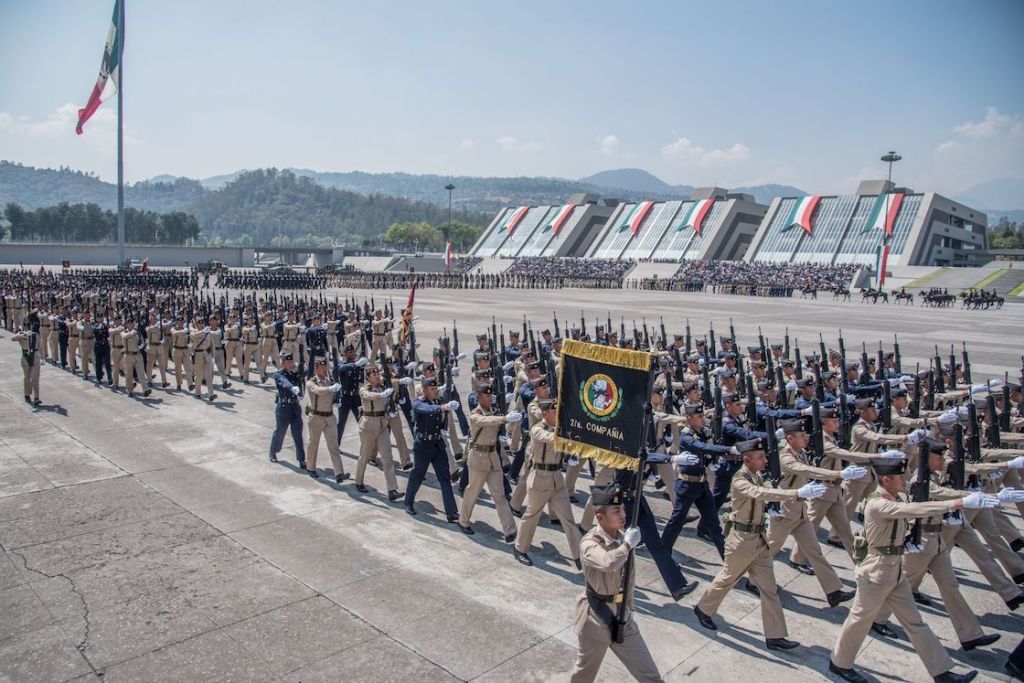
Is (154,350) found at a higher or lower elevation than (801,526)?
lower

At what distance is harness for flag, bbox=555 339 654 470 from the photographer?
5523 mm

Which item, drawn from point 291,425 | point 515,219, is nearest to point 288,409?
point 291,425

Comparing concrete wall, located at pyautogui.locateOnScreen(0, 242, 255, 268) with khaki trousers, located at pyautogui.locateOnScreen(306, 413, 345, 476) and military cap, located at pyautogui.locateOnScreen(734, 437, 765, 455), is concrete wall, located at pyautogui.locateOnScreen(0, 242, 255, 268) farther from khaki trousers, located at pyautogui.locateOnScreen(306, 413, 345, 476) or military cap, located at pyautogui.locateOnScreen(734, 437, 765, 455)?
military cap, located at pyautogui.locateOnScreen(734, 437, 765, 455)

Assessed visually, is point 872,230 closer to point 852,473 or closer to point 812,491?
point 852,473

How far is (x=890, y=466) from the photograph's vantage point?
17.2 ft

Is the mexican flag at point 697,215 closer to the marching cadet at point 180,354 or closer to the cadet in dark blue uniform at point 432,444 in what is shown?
the marching cadet at point 180,354

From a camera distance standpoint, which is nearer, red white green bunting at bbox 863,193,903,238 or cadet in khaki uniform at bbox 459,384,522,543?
cadet in khaki uniform at bbox 459,384,522,543

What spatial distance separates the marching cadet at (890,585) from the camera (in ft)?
16.3

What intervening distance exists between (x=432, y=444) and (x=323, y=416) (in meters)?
2.18

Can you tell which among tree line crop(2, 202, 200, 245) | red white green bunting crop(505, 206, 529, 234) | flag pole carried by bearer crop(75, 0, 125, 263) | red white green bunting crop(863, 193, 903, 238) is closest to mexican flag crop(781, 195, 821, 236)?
red white green bunting crop(863, 193, 903, 238)

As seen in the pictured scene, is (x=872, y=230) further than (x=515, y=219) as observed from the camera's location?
No

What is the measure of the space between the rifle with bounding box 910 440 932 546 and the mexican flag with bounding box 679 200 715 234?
252ft

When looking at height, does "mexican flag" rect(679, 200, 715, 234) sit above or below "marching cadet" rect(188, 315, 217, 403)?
above

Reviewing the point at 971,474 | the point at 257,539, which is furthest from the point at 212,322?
the point at 971,474
